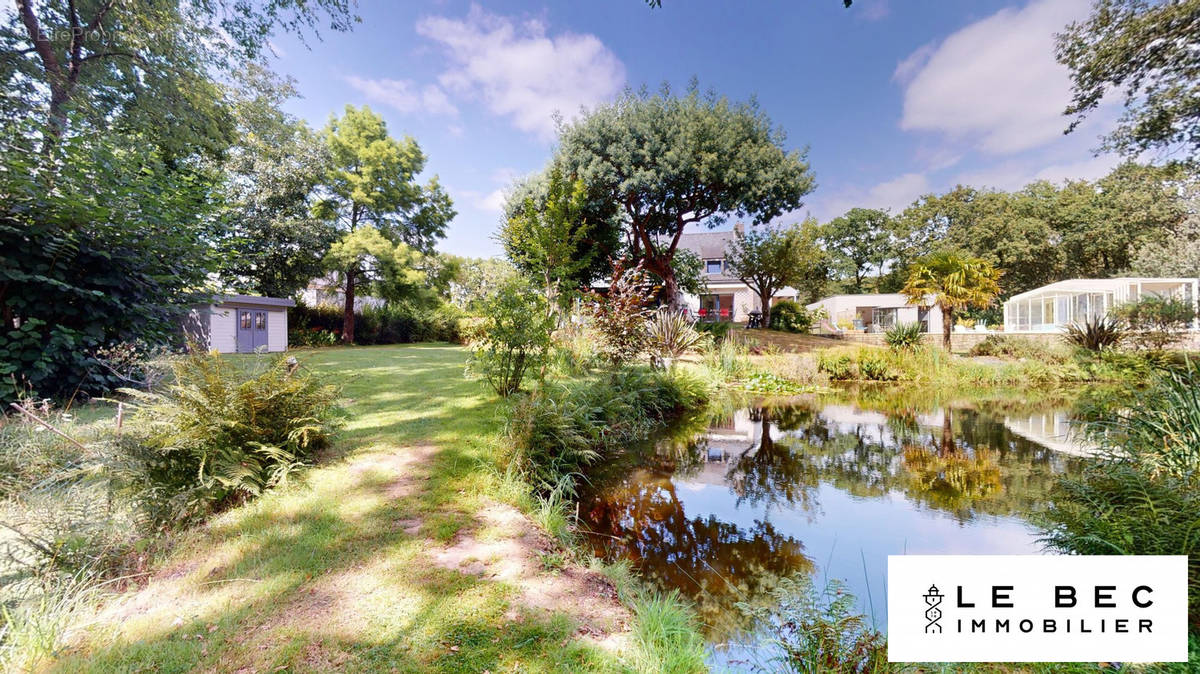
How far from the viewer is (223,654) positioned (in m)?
1.52

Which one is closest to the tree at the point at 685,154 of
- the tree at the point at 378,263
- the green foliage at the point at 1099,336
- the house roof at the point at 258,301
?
the green foliage at the point at 1099,336

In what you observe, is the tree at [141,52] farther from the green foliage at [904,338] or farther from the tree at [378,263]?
the green foliage at [904,338]

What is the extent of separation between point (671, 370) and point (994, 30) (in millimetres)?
8688

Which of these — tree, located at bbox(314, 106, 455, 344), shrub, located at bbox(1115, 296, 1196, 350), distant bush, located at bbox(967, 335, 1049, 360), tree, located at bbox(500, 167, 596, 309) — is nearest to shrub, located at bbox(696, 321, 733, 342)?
tree, located at bbox(500, 167, 596, 309)

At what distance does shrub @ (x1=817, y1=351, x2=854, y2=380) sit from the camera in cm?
1122

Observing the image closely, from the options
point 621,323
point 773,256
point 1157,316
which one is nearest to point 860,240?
point 773,256

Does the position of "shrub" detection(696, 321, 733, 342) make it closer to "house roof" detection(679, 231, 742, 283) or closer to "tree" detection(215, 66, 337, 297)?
"house roof" detection(679, 231, 742, 283)

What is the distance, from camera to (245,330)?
15.7 meters

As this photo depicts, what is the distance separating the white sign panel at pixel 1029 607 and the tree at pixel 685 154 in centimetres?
1358

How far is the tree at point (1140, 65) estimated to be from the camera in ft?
22.0

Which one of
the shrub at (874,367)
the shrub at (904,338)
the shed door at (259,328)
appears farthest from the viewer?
the shed door at (259,328)

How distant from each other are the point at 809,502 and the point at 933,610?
7.57ft

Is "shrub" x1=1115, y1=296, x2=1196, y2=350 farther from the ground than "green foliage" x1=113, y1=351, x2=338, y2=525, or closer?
farther from the ground

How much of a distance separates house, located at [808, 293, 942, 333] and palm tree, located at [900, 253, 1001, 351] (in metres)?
13.0
